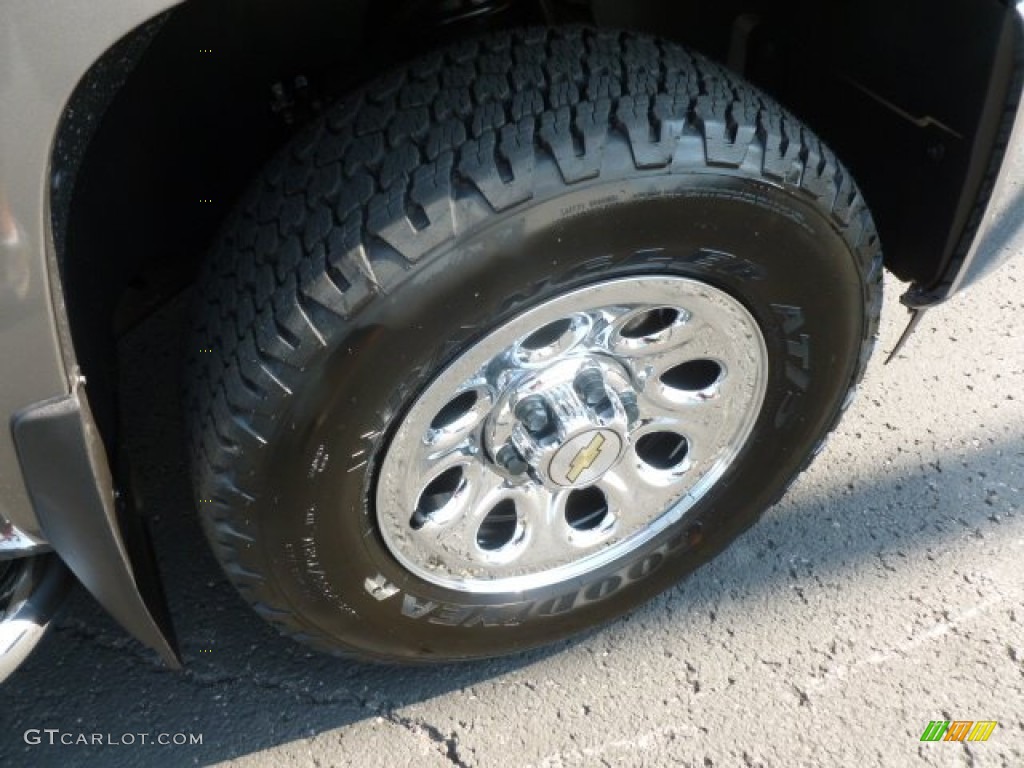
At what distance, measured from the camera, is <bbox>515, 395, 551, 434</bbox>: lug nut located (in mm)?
1577

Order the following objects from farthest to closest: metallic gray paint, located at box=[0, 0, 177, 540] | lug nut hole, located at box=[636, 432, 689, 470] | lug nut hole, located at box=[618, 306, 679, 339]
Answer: lug nut hole, located at box=[636, 432, 689, 470]
lug nut hole, located at box=[618, 306, 679, 339]
metallic gray paint, located at box=[0, 0, 177, 540]

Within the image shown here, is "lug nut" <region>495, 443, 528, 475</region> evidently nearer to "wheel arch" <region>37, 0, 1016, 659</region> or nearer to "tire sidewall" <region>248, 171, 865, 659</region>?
"tire sidewall" <region>248, 171, 865, 659</region>

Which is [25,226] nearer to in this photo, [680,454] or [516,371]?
[516,371]

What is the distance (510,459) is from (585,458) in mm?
123

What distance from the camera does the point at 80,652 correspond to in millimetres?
1985

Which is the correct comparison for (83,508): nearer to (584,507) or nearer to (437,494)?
(437,494)

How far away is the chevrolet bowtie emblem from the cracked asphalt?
48 centimetres

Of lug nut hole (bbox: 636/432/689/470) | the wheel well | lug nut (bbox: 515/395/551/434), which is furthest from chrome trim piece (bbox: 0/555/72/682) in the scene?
lug nut hole (bbox: 636/432/689/470)

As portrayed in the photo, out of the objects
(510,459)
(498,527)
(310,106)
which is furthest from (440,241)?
(498,527)

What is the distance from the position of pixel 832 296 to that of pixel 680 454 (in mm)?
423

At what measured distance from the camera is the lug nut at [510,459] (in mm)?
1651

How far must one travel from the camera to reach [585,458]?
1.67m

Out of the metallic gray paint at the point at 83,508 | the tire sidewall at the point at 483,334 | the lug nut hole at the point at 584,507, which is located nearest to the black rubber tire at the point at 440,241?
the tire sidewall at the point at 483,334

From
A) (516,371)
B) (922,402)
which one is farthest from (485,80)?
(922,402)
